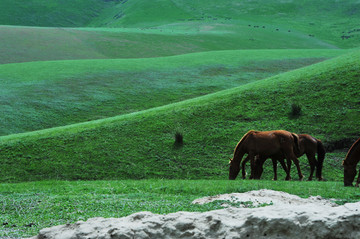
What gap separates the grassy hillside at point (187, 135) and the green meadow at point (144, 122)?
0.08 meters

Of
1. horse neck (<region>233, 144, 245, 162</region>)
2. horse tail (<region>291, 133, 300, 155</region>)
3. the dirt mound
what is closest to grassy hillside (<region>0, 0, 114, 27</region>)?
horse neck (<region>233, 144, 245, 162</region>)

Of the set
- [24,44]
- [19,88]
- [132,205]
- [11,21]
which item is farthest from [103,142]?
[11,21]

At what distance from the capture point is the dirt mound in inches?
279

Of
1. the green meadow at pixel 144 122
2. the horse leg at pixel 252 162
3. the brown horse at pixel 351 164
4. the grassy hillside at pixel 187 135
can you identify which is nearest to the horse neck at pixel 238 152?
the horse leg at pixel 252 162

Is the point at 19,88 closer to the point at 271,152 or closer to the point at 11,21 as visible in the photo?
the point at 271,152

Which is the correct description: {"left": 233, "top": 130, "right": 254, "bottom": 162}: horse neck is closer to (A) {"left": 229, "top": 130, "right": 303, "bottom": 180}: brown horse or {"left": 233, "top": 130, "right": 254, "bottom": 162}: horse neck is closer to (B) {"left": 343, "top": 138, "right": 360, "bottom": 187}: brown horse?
(A) {"left": 229, "top": 130, "right": 303, "bottom": 180}: brown horse

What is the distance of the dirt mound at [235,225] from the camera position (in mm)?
7098

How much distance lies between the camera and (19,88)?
4384cm

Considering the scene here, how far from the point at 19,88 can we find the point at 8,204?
34.0 m

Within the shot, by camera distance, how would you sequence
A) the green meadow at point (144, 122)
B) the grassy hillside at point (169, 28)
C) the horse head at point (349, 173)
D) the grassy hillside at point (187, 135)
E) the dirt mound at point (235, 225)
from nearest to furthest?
the dirt mound at point (235, 225), the green meadow at point (144, 122), the horse head at point (349, 173), the grassy hillside at point (187, 135), the grassy hillside at point (169, 28)

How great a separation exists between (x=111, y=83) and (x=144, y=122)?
20953mm

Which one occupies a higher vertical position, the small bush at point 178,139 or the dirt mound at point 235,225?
the dirt mound at point 235,225

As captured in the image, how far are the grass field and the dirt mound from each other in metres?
2.10

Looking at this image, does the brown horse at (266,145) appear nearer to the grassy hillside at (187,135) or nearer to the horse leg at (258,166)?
the horse leg at (258,166)
